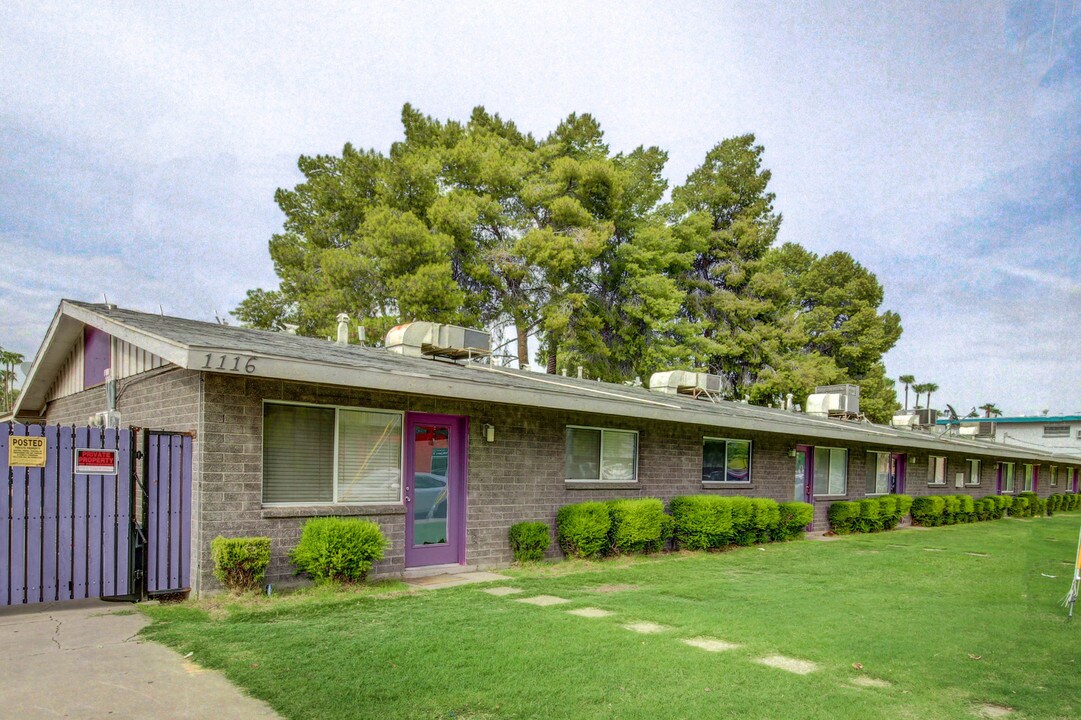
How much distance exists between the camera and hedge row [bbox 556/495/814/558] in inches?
432

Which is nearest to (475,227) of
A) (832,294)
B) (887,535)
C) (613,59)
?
(613,59)

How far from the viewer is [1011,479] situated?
3039cm

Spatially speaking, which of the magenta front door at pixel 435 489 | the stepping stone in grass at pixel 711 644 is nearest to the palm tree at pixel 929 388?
the magenta front door at pixel 435 489

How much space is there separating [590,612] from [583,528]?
3562mm

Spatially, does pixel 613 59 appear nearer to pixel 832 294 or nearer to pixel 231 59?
pixel 231 59

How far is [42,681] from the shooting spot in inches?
184

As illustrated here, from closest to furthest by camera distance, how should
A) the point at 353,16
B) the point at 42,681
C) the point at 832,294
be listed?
1. the point at 42,681
2. the point at 353,16
3. the point at 832,294

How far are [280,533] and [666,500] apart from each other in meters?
7.64

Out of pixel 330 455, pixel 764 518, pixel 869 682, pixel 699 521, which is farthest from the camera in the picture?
pixel 764 518

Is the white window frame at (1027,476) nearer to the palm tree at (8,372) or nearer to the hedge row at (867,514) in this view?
the hedge row at (867,514)

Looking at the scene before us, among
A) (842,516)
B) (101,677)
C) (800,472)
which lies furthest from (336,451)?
(842,516)

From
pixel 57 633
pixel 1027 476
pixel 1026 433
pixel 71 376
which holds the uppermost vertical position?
pixel 71 376

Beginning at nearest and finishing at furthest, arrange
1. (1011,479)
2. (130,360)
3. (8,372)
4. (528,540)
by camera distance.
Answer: (130,360), (528,540), (1011,479), (8,372)

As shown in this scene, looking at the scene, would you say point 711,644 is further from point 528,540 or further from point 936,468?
point 936,468
